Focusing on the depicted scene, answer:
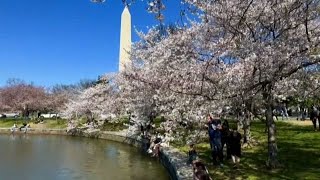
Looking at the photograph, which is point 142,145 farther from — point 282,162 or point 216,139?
point 282,162

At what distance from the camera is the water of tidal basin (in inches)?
719

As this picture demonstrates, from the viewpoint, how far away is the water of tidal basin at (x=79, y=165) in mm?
18250

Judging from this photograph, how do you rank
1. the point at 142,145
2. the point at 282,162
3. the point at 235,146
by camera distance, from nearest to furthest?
the point at 235,146 → the point at 282,162 → the point at 142,145

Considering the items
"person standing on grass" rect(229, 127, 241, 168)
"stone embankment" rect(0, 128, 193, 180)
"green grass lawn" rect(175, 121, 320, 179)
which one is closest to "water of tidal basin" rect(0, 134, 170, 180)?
"stone embankment" rect(0, 128, 193, 180)

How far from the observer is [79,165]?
2173 centimetres

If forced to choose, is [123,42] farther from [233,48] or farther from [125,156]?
[233,48]

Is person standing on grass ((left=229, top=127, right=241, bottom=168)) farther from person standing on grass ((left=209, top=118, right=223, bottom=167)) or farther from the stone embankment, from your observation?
the stone embankment

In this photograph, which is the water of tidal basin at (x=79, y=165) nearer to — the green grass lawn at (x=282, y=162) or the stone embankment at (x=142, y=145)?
the stone embankment at (x=142, y=145)

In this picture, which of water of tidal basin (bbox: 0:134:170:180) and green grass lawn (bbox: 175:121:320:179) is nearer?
green grass lawn (bbox: 175:121:320:179)

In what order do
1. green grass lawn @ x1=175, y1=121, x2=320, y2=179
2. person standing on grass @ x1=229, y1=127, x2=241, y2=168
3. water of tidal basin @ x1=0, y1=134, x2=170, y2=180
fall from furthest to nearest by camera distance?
water of tidal basin @ x1=0, y1=134, x2=170, y2=180, person standing on grass @ x1=229, y1=127, x2=241, y2=168, green grass lawn @ x1=175, y1=121, x2=320, y2=179

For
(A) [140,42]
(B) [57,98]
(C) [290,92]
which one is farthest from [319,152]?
(B) [57,98]

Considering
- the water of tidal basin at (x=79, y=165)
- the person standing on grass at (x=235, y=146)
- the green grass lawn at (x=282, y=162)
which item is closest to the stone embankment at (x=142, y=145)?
the water of tidal basin at (x=79, y=165)

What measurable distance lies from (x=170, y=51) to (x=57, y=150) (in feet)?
54.8

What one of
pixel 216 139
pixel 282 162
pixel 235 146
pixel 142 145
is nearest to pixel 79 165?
pixel 142 145
